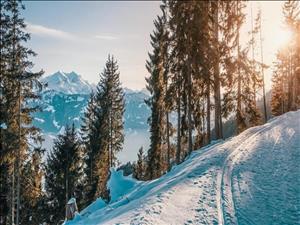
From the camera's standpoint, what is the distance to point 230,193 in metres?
10.7

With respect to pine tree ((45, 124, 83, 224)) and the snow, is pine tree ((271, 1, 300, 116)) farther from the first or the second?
the snow

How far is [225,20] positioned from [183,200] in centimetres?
1938

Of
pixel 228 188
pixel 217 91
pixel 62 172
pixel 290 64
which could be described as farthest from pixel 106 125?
pixel 228 188

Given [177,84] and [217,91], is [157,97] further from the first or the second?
[217,91]

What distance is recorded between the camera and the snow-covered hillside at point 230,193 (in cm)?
921

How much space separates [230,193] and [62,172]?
33.4 metres

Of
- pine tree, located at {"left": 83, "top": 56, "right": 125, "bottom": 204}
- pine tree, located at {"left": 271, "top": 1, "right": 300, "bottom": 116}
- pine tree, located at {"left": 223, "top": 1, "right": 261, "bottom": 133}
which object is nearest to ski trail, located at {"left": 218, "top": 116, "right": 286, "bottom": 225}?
pine tree, located at {"left": 223, "top": 1, "right": 261, "bottom": 133}

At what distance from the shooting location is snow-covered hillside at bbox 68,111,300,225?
9211mm

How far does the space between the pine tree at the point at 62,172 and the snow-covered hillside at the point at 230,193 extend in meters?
28.9

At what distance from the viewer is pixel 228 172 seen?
1261cm

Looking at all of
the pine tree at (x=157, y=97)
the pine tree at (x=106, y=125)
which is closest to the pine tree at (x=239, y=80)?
the pine tree at (x=157, y=97)

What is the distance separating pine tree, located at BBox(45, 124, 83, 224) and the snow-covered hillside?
2886 centimetres

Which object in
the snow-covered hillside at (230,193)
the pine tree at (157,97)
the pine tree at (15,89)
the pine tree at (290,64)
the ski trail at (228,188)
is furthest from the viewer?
the pine tree at (290,64)

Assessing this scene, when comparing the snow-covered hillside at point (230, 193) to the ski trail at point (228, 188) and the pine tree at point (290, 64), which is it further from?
the pine tree at point (290, 64)
